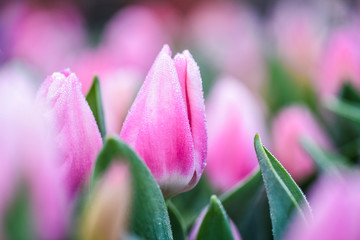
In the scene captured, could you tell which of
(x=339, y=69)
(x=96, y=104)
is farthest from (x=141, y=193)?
(x=339, y=69)

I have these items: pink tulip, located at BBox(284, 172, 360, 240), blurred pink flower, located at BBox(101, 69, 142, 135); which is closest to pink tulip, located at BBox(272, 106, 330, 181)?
blurred pink flower, located at BBox(101, 69, 142, 135)

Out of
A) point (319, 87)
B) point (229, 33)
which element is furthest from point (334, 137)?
point (229, 33)

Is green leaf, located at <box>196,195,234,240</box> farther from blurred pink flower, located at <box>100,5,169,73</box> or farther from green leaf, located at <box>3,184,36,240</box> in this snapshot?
blurred pink flower, located at <box>100,5,169,73</box>

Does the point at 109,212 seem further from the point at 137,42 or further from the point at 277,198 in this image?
the point at 137,42

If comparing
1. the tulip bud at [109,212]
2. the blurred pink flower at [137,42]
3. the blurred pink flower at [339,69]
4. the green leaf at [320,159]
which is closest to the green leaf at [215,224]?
the tulip bud at [109,212]

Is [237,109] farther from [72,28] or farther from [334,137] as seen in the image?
[72,28]

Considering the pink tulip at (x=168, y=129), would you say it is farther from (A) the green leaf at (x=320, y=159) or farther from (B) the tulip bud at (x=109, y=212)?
(A) the green leaf at (x=320, y=159)
